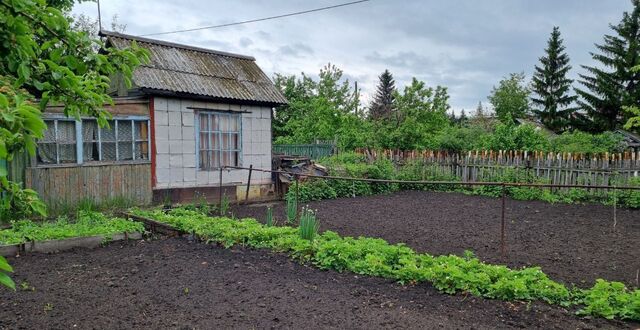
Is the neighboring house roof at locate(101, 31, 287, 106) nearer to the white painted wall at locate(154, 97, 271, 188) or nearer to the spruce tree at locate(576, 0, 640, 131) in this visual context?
the white painted wall at locate(154, 97, 271, 188)

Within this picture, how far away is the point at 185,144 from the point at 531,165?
10.5 m

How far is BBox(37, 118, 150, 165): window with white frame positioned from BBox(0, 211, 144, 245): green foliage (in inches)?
70.0

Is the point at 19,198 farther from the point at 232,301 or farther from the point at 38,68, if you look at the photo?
the point at 232,301

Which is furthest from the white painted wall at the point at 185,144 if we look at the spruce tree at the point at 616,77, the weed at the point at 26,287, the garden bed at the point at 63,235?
the spruce tree at the point at 616,77

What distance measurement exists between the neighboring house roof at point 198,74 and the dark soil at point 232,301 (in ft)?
18.5

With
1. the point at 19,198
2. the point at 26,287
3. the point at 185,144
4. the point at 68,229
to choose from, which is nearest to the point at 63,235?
the point at 68,229

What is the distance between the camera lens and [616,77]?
106 ft

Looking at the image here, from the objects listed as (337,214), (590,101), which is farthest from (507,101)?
(337,214)

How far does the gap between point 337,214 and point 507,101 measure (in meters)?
36.4

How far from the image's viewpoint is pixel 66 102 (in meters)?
2.31

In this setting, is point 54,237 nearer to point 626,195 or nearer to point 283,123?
point 626,195

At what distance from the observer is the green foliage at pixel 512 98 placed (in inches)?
1607

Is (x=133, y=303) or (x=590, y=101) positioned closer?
(x=133, y=303)

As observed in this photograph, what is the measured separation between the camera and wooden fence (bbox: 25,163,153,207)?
8664 millimetres
